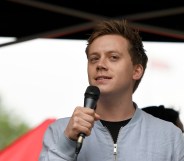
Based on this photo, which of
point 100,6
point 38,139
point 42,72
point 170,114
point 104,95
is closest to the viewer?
point 104,95

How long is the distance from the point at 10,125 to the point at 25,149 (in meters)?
2.11

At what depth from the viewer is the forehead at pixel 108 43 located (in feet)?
5.12

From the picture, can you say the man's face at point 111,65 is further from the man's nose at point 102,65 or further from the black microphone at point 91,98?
the black microphone at point 91,98

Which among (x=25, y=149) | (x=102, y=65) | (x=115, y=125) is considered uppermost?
(x=102, y=65)

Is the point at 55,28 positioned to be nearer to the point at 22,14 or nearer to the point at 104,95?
the point at 22,14

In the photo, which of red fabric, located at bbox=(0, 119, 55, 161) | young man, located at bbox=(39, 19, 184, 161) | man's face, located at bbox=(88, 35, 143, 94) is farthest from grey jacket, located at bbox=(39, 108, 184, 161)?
red fabric, located at bbox=(0, 119, 55, 161)

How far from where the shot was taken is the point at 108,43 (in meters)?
1.57


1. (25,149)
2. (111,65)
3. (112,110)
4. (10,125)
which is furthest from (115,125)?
(10,125)

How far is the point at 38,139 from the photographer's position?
274cm

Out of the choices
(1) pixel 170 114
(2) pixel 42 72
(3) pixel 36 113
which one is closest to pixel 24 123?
(3) pixel 36 113

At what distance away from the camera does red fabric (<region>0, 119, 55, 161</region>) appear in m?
2.62

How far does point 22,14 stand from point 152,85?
1.10 metres

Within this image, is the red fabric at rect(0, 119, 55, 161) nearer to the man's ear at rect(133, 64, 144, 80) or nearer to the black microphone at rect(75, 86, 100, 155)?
the man's ear at rect(133, 64, 144, 80)

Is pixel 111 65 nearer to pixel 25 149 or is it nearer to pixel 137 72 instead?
pixel 137 72
